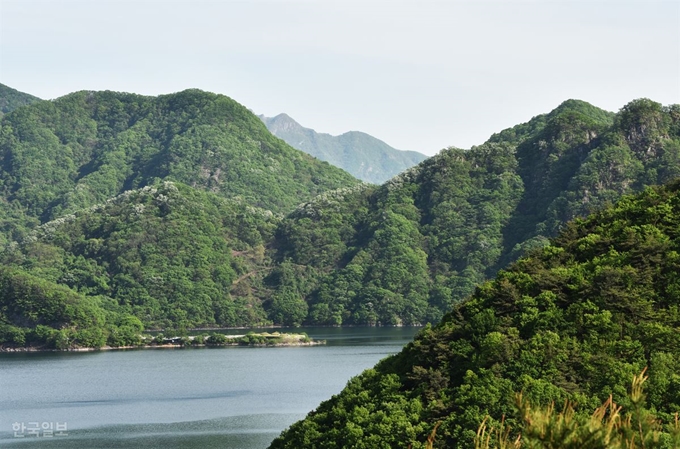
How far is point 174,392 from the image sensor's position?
84062 millimetres

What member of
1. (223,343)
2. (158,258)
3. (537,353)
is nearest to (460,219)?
(158,258)

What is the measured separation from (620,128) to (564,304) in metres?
138

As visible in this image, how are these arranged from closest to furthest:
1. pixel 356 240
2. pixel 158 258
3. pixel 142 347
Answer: pixel 142 347 → pixel 158 258 → pixel 356 240

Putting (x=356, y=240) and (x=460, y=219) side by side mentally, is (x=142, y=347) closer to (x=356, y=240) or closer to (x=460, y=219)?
(x=356, y=240)

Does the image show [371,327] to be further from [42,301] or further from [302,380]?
[302,380]

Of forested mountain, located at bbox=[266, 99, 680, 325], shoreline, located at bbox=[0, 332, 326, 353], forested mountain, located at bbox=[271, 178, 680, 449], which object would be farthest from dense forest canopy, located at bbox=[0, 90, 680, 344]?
forested mountain, located at bbox=[271, 178, 680, 449]

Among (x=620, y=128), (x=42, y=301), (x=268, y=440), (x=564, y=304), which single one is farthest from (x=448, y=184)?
(x=564, y=304)

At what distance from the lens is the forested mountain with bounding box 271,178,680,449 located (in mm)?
35812

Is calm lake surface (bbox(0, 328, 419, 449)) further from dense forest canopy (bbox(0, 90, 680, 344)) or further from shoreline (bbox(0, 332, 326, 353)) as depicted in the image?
dense forest canopy (bbox(0, 90, 680, 344))

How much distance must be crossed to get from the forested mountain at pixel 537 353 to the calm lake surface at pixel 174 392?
1779 centimetres

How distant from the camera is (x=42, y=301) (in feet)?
444

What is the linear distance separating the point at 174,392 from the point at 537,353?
5098 centimetres

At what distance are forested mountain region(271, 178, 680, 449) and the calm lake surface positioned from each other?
17790 mm

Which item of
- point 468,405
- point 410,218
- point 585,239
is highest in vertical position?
point 410,218
